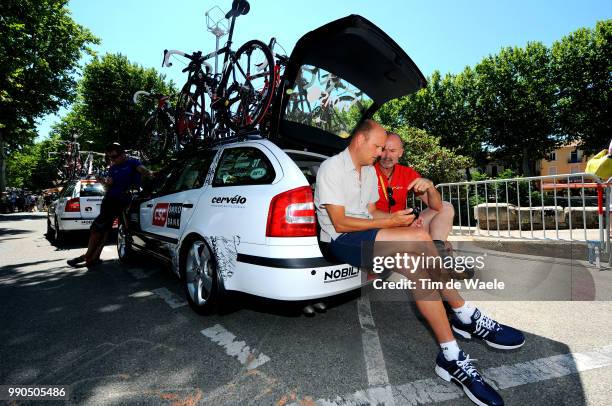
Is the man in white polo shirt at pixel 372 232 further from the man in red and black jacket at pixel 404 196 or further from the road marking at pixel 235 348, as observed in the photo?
the road marking at pixel 235 348

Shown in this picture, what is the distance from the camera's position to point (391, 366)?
2244mm

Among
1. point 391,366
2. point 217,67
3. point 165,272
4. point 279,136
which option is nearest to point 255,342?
point 391,366

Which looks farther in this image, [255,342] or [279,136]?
[279,136]

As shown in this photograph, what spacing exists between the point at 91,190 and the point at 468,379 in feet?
29.8

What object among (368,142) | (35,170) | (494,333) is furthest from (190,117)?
(35,170)

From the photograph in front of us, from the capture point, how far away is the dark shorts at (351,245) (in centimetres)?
229

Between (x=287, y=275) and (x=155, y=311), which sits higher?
(x=287, y=275)

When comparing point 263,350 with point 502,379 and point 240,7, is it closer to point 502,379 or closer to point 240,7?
point 502,379

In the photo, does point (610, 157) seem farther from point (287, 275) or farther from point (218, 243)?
point (218, 243)

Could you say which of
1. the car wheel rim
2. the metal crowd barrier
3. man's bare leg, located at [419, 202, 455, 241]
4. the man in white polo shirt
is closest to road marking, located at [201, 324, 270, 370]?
the car wheel rim

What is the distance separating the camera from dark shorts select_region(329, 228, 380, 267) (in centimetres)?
229

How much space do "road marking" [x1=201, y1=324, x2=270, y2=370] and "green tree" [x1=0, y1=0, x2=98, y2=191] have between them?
17.8 metres

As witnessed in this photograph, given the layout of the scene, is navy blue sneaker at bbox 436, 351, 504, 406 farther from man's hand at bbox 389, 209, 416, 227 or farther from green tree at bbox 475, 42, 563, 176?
green tree at bbox 475, 42, 563, 176

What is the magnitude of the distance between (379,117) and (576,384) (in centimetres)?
4217
